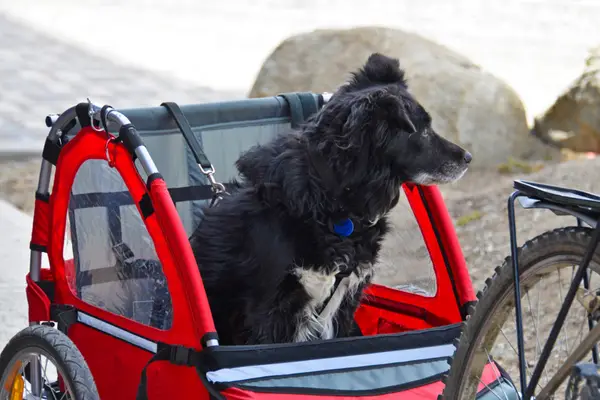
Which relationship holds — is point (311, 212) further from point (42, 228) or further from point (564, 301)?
point (564, 301)

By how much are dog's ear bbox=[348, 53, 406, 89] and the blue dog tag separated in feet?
1.59

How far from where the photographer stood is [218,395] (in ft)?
8.38

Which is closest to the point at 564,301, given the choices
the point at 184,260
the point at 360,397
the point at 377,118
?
the point at 360,397

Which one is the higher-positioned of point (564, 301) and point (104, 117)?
point (104, 117)

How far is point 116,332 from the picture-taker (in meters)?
2.99

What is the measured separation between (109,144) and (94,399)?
74 centimetres

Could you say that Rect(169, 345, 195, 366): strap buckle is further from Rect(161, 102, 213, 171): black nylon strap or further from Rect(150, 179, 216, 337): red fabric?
Rect(161, 102, 213, 171): black nylon strap

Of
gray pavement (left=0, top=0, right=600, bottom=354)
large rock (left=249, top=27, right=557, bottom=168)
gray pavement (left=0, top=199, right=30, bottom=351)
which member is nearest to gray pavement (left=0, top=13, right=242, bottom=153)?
gray pavement (left=0, top=0, right=600, bottom=354)

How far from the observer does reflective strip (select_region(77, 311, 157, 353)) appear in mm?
2842

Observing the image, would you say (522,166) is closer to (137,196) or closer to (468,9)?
(137,196)

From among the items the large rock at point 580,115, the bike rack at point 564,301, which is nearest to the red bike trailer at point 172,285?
the bike rack at point 564,301

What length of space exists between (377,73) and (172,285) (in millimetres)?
1096

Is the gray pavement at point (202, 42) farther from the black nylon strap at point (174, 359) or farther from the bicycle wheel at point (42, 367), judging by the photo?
the black nylon strap at point (174, 359)

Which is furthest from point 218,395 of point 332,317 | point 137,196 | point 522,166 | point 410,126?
point 522,166
